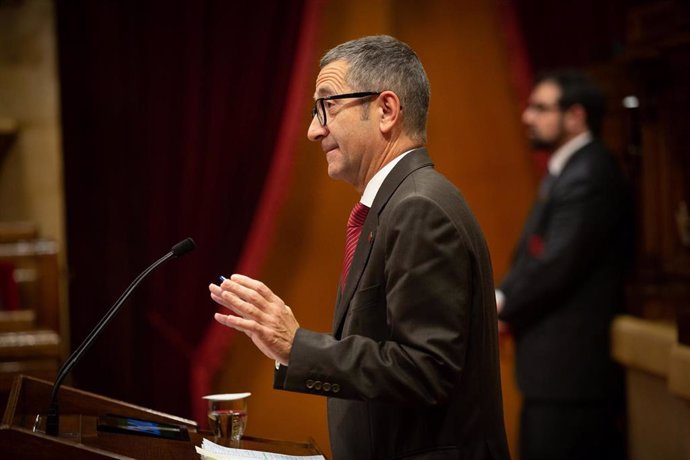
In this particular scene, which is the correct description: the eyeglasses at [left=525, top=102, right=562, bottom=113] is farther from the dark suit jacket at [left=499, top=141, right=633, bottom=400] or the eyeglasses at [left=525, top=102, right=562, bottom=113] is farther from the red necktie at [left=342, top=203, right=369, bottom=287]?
the red necktie at [left=342, top=203, right=369, bottom=287]

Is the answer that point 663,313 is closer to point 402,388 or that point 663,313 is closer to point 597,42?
point 597,42

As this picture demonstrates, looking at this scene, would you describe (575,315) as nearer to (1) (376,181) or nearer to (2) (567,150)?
(2) (567,150)

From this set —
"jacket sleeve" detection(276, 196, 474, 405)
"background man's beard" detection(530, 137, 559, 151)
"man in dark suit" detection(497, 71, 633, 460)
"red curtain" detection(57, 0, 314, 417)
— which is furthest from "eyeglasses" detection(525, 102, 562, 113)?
"jacket sleeve" detection(276, 196, 474, 405)

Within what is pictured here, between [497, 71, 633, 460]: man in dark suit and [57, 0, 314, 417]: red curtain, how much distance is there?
1.26 meters

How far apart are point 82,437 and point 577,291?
7.95 feet

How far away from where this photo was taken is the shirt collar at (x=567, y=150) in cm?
375

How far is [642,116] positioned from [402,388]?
8.24ft

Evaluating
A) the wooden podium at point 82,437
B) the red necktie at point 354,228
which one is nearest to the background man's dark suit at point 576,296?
the red necktie at point 354,228

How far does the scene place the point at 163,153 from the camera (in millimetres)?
3994

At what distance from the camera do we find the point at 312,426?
4145 millimetres

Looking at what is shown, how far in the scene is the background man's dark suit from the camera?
11.6 feet

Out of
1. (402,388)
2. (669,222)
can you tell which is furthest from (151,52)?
(402,388)

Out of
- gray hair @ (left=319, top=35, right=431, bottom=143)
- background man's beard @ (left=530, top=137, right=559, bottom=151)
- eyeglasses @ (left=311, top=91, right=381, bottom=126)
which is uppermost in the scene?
gray hair @ (left=319, top=35, right=431, bottom=143)

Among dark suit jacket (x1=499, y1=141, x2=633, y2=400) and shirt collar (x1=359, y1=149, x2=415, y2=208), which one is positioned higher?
shirt collar (x1=359, y1=149, x2=415, y2=208)
